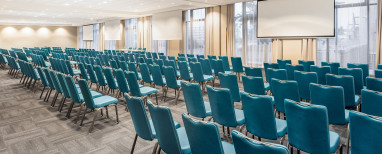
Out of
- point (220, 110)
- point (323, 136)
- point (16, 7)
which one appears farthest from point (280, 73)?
point (16, 7)

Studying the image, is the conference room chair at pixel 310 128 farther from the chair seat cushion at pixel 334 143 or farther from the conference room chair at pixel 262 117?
the conference room chair at pixel 262 117

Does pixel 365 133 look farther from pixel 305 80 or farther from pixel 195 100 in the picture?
pixel 305 80

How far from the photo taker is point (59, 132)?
402cm

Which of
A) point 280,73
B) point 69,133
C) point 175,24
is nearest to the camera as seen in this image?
point 69,133

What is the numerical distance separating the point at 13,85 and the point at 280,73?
808cm

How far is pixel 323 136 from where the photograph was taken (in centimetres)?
227

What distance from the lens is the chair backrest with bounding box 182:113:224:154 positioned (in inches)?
70.3

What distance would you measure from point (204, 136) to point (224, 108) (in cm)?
128

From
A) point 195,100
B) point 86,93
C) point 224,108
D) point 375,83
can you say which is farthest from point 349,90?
point 86,93

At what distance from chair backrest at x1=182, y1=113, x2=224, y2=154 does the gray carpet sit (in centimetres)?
150

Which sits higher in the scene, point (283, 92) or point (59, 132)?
point (283, 92)

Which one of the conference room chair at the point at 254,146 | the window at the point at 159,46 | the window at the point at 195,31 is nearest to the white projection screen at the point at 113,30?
the window at the point at 159,46

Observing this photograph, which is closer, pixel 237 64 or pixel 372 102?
pixel 372 102

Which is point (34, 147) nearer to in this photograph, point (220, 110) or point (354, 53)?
point (220, 110)
